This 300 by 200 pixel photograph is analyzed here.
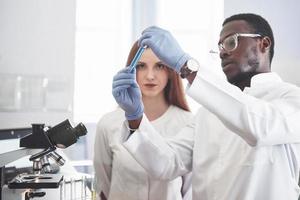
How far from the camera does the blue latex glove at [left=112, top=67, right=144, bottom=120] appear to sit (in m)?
1.06

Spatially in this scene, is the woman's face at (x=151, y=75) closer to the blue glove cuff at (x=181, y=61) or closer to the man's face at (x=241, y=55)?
the man's face at (x=241, y=55)

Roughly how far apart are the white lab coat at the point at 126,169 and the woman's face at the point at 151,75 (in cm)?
12

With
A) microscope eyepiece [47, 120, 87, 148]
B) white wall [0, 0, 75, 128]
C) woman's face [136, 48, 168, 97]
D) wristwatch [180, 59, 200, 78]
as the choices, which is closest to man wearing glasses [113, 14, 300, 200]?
wristwatch [180, 59, 200, 78]

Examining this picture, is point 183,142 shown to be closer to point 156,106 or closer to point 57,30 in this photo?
point 156,106

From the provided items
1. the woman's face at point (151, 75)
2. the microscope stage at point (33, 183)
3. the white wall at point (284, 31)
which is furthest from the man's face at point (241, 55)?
the white wall at point (284, 31)

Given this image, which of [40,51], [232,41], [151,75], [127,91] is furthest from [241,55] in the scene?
[40,51]

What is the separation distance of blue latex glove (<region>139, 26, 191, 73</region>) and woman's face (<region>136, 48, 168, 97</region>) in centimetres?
51

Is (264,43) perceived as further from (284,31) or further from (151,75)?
(284,31)

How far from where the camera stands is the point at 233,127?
2.73 feet

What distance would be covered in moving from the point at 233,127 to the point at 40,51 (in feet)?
4.24

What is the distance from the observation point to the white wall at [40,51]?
170 centimetres

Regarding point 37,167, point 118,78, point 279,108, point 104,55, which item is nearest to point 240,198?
point 279,108

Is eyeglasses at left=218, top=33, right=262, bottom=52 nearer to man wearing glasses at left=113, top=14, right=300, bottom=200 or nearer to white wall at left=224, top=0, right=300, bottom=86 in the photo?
man wearing glasses at left=113, top=14, right=300, bottom=200

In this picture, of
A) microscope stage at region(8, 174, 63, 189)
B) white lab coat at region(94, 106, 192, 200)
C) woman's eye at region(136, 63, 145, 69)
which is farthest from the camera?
woman's eye at region(136, 63, 145, 69)
